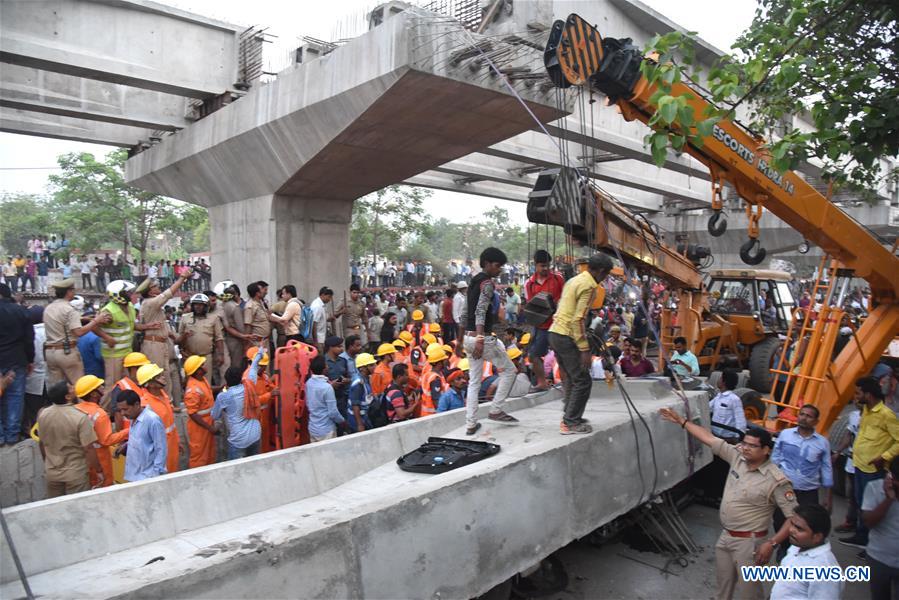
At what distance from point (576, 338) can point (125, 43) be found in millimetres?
10387

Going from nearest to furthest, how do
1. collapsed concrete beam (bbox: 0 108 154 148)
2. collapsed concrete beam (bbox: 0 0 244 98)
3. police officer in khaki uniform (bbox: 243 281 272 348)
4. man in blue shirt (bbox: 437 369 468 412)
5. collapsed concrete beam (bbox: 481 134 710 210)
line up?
man in blue shirt (bbox: 437 369 468 412) → police officer in khaki uniform (bbox: 243 281 272 348) → collapsed concrete beam (bbox: 0 0 244 98) → collapsed concrete beam (bbox: 0 108 154 148) → collapsed concrete beam (bbox: 481 134 710 210)

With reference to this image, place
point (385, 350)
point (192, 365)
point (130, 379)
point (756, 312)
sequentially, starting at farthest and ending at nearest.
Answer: point (756, 312) → point (385, 350) → point (192, 365) → point (130, 379)

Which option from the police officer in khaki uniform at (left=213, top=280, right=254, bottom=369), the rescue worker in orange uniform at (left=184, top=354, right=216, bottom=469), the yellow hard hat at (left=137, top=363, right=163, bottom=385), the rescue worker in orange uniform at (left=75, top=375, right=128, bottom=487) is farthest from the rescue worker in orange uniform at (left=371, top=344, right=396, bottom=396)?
the rescue worker in orange uniform at (left=75, top=375, right=128, bottom=487)

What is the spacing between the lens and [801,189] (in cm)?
665

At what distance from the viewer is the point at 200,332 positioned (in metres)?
7.93

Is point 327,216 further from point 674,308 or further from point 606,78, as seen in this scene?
point 606,78

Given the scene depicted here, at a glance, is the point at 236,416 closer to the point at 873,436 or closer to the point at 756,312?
the point at 873,436

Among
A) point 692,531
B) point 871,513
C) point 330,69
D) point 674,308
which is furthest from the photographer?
point 674,308

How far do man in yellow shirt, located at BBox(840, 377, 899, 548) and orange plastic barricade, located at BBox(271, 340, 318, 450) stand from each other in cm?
565

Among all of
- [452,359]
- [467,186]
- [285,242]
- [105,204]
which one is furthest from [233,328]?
[105,204]

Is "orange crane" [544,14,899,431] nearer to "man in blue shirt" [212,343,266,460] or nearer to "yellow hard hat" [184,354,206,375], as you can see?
"man in blue shirt" [212,343,266,460]

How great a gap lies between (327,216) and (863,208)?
25146 millimetres

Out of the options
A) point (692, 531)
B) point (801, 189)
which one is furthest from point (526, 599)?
point (801, 189)

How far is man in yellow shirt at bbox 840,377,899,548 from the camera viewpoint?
5156 mm
